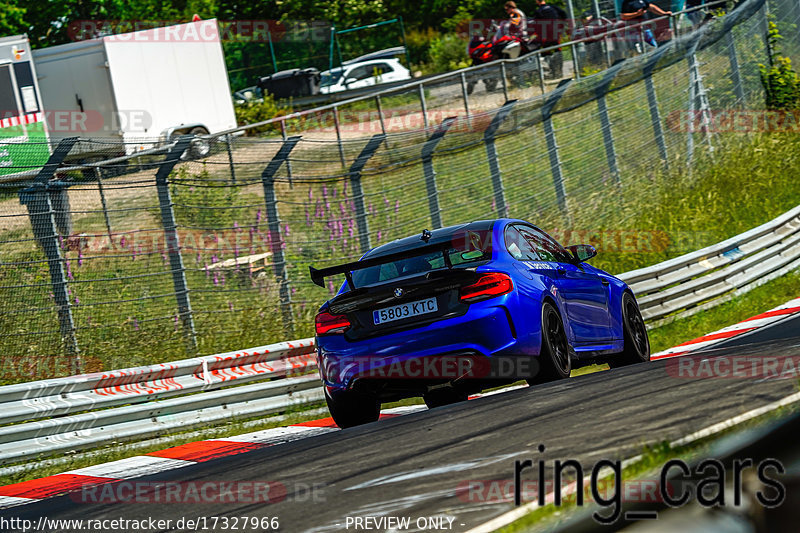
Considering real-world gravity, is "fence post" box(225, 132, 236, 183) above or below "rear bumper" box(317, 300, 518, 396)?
above

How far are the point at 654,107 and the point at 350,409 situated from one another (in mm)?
13857

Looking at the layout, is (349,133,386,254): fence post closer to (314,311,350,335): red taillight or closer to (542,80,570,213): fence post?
(542,80,570,213): fence post

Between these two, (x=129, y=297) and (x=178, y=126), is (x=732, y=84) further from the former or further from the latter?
(x=129, y=297)

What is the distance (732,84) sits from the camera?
2255 cm

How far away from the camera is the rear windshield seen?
7.34 m

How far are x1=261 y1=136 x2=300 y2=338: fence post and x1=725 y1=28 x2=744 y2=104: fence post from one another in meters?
13.2

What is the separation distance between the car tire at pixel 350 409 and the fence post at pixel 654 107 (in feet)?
44.1

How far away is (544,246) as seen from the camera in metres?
8.51

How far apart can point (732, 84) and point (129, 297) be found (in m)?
15.8

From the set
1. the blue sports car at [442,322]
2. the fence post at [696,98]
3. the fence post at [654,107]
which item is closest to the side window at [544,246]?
the blue sports car at [442,322]

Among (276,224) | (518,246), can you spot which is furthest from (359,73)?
(518,246)

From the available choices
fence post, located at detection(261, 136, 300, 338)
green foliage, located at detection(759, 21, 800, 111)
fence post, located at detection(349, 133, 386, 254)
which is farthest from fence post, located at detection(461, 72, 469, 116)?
green foliage, located at detection(759, 21, 800, 111)

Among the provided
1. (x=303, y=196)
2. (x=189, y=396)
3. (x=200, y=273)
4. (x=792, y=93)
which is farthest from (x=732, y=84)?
(x=189, y=396)

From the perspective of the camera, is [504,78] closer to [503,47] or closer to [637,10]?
[503,47]
